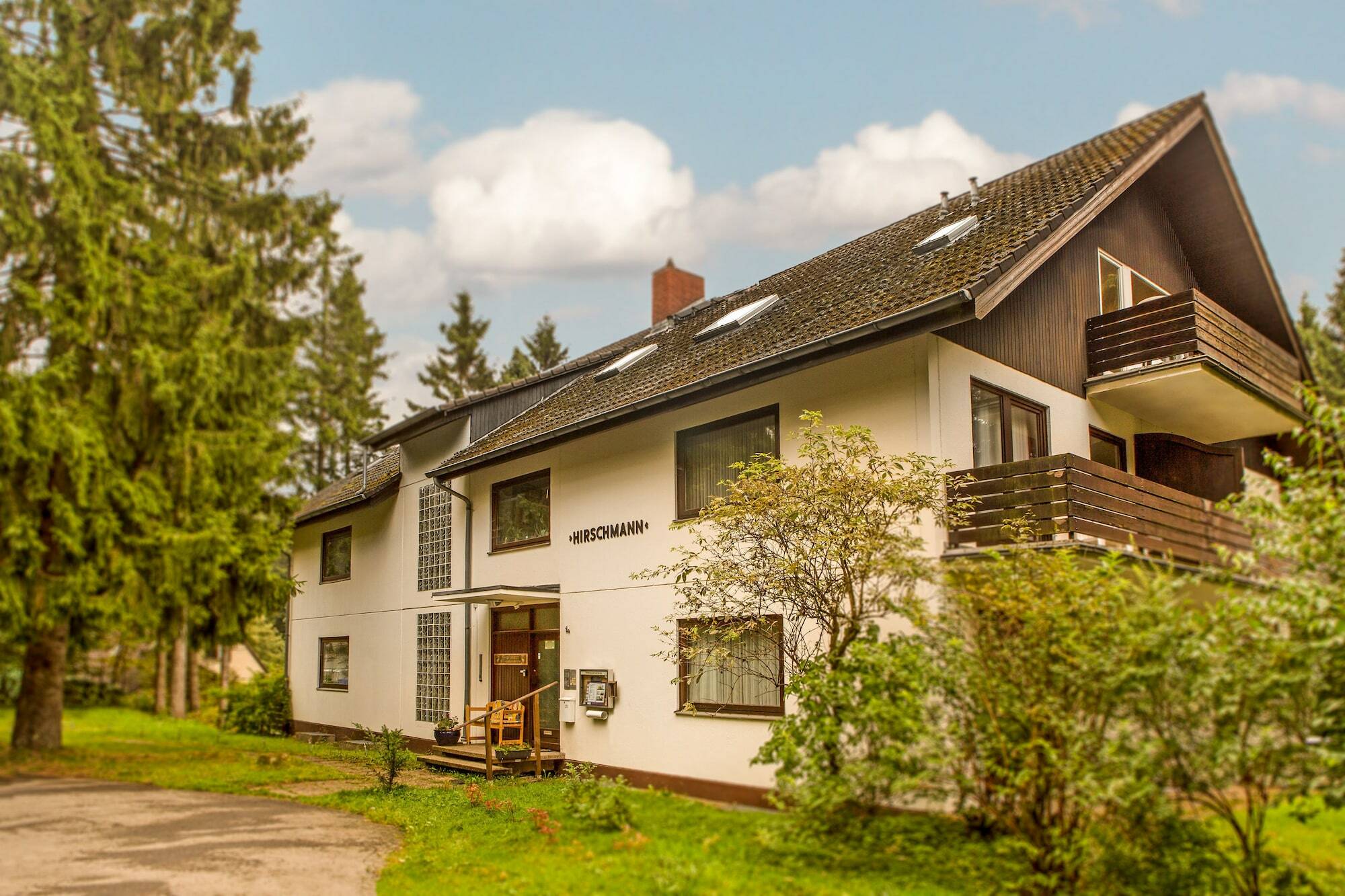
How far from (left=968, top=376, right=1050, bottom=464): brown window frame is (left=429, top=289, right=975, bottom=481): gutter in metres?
1.63

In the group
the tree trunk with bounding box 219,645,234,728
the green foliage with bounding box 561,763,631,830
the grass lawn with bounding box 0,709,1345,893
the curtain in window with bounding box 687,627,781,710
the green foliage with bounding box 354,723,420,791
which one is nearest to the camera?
the grass lawn with bounding box 0,709,1345,893

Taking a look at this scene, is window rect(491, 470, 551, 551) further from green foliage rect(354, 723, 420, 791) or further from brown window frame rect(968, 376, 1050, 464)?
brown window frame rect(968, 376, 1050, 464)

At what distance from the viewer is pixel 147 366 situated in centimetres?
1622

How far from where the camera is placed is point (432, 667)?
18.9 meters

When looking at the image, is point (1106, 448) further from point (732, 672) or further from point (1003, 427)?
point (732, 672)

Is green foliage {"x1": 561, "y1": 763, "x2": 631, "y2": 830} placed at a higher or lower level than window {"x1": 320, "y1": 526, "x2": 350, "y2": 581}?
lower

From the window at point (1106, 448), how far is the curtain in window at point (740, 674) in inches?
213

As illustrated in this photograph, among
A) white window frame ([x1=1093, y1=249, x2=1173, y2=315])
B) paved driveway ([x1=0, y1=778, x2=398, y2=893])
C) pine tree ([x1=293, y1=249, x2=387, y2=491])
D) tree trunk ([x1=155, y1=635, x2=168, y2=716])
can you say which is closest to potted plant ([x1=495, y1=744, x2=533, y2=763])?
paved driveway ([x1=0, y1=778, x2=398, y2=893])

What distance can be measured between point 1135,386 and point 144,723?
24.6 m

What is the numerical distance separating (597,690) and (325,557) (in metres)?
12.9

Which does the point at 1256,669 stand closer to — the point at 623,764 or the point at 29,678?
the point at 623,764

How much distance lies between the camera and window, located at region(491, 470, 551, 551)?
54.0ft

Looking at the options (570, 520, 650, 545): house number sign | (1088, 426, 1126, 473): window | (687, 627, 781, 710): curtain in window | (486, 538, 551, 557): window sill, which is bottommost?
(687, 627, 781, 710): curtain in window

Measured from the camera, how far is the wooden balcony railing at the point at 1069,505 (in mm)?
9977
